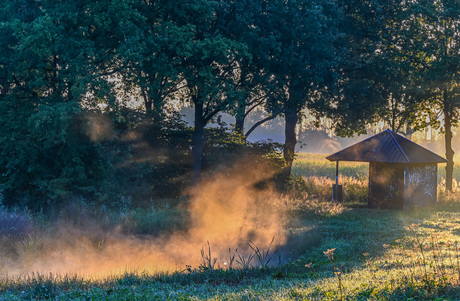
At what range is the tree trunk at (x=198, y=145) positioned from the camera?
24.0 meters

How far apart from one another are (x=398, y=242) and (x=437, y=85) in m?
16.2

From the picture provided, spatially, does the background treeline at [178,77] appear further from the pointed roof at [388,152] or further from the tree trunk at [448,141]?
the pointed roof at [388,152]

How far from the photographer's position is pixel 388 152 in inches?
952

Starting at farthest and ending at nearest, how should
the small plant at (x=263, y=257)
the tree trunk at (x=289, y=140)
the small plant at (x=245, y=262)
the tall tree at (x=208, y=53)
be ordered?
the tree trunk at (x=289, y=140) → the tall tree at (x=208, y=53) → the small plant at (x=263, y=257) → the small plant at (x=245, y=262)

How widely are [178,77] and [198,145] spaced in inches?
145

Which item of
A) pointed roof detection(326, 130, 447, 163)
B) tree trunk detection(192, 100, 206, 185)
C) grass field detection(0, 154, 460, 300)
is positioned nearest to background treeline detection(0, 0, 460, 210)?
tree trunk detection(192, 100, 206, 185)

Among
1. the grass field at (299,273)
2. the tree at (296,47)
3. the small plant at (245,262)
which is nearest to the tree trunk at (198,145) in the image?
the tree at (296,47)

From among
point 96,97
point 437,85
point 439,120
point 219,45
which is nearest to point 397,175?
point 437,85

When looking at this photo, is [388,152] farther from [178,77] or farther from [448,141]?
[178,77]

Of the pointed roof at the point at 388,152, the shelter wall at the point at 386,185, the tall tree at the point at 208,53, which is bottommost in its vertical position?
the shelter wall at the point at 386,185

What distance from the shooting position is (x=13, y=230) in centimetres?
1430

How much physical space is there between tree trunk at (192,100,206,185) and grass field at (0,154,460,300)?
5.27m

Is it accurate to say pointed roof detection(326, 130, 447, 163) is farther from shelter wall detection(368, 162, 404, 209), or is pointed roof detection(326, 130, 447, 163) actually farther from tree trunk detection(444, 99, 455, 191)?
tree trunk detection(444, 99, 455, 191)

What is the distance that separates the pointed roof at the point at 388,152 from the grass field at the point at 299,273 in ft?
18.1
